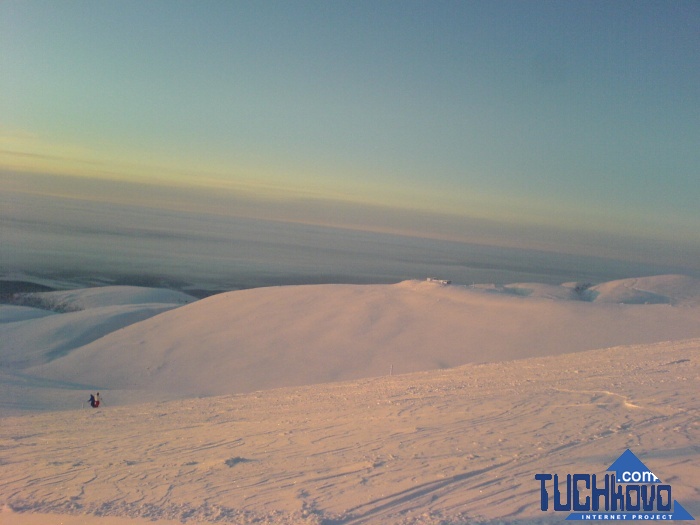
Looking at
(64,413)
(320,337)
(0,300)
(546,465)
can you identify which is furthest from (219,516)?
(0,300)

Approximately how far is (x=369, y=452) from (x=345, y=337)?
1209 centimetres

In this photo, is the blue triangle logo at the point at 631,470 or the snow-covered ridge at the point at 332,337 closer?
the blue triangle logo at the point at 631,470

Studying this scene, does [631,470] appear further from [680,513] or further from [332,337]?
[332,337]

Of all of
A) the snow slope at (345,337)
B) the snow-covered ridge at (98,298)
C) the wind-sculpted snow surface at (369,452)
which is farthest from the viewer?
the snow-covered ridge at (98,298)

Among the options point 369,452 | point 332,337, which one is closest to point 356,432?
point 369,452

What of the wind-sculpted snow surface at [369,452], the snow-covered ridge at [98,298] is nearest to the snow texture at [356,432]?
the wind-sculpted snow surface at [369,452]

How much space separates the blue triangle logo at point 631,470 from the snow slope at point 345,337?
33.3 feet

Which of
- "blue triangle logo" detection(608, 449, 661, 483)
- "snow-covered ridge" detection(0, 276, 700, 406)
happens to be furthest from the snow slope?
"blue triangle logo" detection(608, 449, 661, 483)

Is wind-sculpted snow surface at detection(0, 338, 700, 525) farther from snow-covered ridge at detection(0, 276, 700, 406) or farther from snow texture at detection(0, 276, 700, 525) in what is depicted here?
snow-covered ridge at detection(0, 276, 700, 406)

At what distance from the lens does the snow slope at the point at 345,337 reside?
621 inches

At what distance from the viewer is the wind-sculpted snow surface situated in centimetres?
452

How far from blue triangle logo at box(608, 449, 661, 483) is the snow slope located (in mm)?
10161

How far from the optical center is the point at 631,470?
188 inches

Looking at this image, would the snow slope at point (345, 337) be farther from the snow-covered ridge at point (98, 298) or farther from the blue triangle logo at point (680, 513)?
the snow-covered ridge at point (98, 298)
